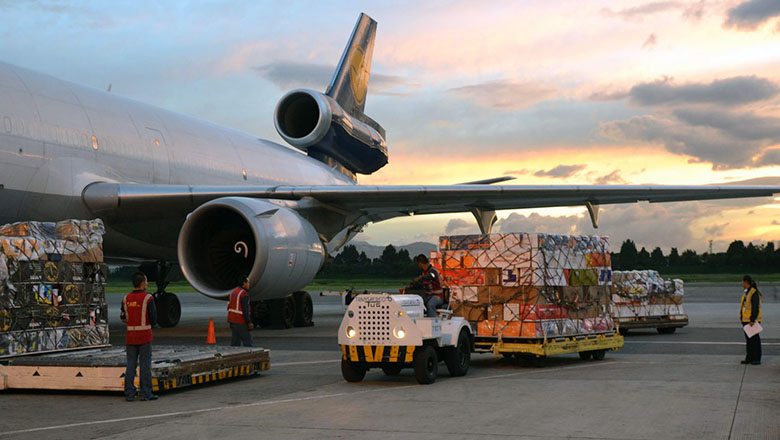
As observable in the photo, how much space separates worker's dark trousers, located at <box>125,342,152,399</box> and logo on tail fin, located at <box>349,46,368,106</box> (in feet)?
51.3

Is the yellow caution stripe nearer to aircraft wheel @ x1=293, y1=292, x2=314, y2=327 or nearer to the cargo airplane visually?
the cargo airplane

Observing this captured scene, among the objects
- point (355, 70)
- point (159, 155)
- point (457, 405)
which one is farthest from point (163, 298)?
point (457, 405)

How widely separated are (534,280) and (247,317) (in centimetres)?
398

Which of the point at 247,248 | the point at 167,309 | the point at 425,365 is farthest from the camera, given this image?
the point at 167,309

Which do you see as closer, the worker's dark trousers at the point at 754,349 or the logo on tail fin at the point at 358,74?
the worker's dark trousers at the point at 754,349

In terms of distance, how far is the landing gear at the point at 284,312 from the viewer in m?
18.8

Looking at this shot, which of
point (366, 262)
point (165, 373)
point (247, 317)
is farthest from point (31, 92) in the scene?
point (366, 262)

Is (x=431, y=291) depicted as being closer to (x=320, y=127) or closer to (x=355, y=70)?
(x=320, y=127)

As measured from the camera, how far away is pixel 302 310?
19.4 m

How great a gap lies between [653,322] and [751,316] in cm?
575

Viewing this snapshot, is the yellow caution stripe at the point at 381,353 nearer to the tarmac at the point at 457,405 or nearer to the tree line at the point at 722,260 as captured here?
the tarmac at the point at 457,405

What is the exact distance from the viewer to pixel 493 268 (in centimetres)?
1152

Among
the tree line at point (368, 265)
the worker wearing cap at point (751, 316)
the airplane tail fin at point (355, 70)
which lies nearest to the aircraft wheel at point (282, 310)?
the airplane tail fin at point (355, 70)

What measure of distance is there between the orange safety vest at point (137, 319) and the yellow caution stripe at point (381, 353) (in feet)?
7.57
